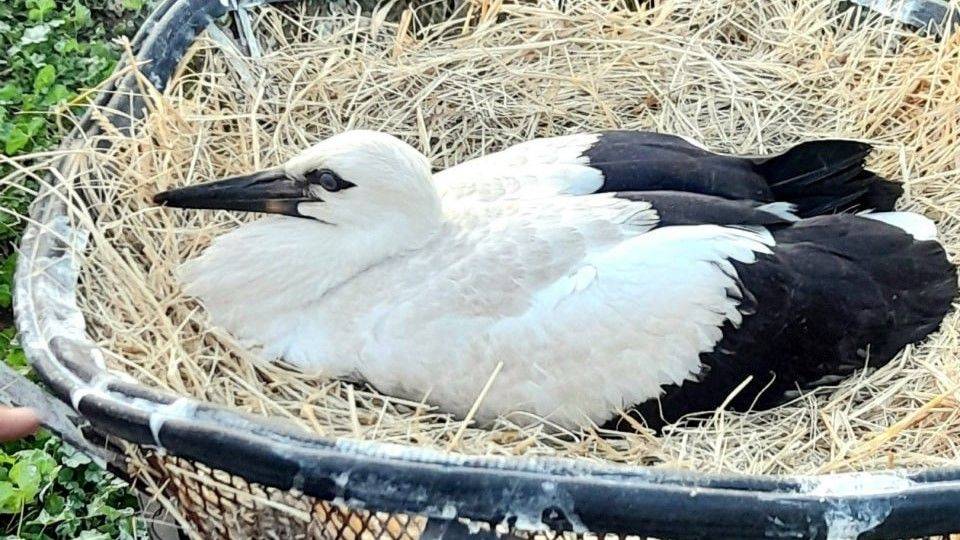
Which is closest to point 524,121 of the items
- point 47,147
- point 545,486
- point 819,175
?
point 819,175

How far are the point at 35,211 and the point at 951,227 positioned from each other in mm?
1604

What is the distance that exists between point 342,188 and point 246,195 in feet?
0.49

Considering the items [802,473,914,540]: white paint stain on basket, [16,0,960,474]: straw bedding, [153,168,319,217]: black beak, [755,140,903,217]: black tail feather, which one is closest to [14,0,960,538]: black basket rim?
[802,473,914,540]: white paint stain on basket

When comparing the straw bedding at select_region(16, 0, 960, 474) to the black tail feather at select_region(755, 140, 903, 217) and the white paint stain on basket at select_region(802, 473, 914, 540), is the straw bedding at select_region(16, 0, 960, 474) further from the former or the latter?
the white paint stain on basket at select_region(802, 473, 914, 540)

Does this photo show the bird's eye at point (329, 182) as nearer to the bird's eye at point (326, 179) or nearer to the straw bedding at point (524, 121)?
the bird's eye at point (326, 179)

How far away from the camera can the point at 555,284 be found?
5.58 ft

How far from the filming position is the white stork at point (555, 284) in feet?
5.55

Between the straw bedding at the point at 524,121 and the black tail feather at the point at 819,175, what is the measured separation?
227 millimetres

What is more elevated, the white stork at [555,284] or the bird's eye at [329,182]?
the bird's eye at [329,182]

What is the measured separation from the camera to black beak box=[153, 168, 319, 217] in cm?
179

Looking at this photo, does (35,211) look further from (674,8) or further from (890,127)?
(890,127)

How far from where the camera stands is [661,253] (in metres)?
1.71

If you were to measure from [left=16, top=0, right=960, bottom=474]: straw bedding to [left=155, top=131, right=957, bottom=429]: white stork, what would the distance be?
50mm

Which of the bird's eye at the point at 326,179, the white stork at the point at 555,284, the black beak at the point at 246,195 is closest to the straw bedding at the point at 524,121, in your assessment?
the white stork at the point at 555,284
